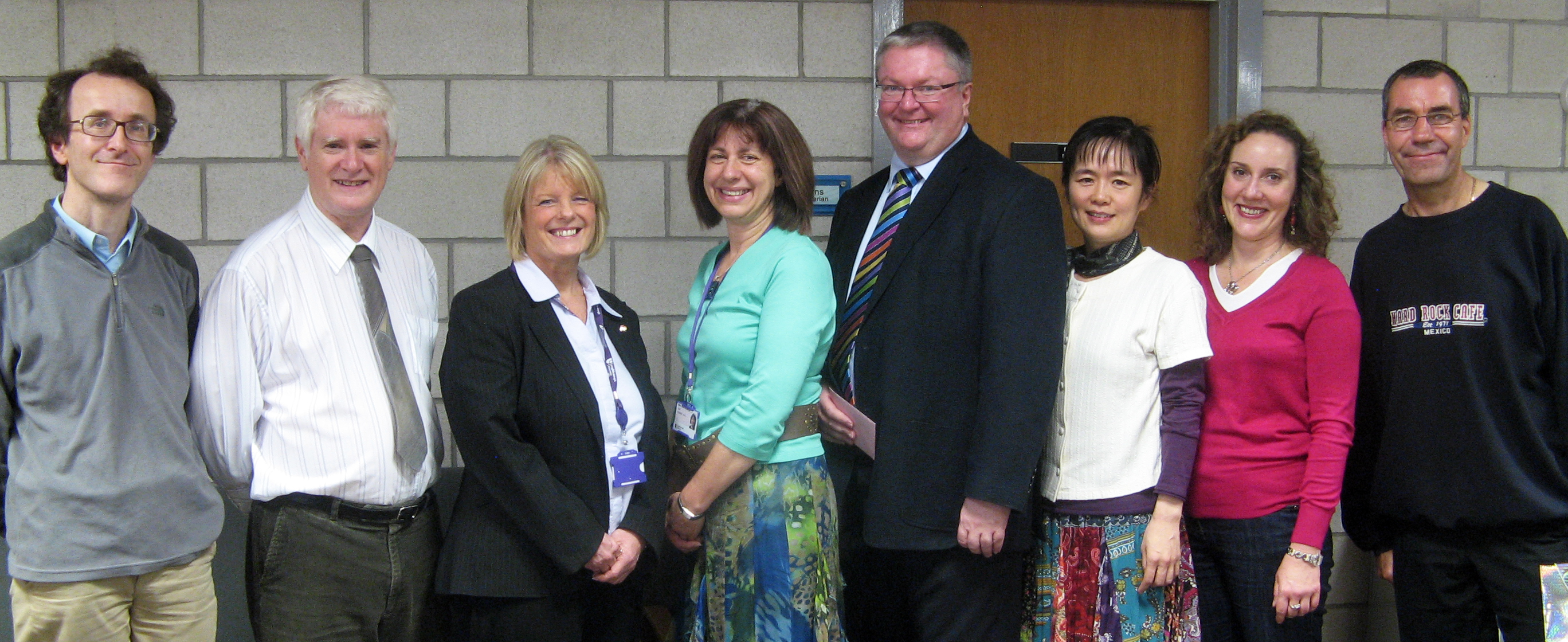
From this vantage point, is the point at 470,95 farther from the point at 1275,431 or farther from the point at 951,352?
the point at 1275,431

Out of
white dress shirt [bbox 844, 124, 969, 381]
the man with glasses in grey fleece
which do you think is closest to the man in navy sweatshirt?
white dress shirt [bbox 844, 124, 969, 381]

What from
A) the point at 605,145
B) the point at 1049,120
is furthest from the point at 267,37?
the point at 1049,120

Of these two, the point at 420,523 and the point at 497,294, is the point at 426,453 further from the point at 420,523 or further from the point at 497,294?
the point at 497,294

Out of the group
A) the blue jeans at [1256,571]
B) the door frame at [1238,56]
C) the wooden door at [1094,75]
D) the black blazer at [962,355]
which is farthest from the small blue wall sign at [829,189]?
the blue jeans at [1256,571]

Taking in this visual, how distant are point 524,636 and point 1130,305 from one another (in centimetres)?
134

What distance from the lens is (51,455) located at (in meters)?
1.64

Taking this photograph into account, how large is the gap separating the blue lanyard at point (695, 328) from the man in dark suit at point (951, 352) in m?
0.29

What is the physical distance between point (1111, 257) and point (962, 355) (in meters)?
0.40

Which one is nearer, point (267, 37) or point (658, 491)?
point (658, 491)

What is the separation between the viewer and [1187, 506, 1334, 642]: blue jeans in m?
1.96

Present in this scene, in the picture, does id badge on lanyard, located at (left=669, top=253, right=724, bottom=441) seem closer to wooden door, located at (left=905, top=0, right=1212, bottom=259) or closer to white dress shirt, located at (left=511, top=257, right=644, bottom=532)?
white dress shirt, located at (left=511, top=257, right=644, bottom=532)

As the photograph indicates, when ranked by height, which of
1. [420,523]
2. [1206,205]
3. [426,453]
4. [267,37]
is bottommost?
[420,523]

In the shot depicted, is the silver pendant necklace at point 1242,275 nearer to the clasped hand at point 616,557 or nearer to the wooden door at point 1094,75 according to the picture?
the wooden door at point 1094,75

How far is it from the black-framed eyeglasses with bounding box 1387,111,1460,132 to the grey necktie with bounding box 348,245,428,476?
2.25m
